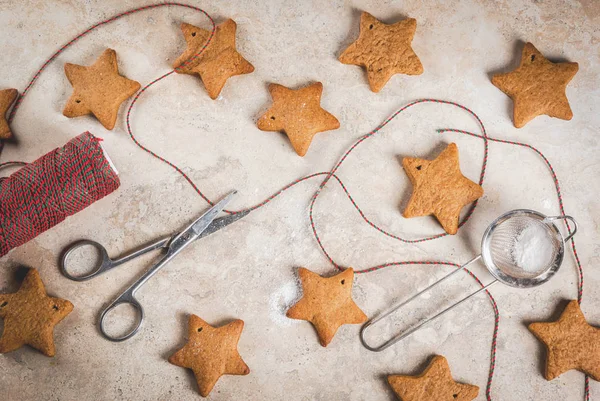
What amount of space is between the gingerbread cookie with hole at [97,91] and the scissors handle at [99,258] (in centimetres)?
41

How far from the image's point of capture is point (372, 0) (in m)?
1.86

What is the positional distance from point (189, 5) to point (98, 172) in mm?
699

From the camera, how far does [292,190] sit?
5.82ft

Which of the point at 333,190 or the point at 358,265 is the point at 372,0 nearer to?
the point at 333,190

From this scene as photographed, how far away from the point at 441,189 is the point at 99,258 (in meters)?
1.19

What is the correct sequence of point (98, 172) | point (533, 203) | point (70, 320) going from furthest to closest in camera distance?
1. point (533, 203)
2. point (70, 320)
3. point (98, 172)

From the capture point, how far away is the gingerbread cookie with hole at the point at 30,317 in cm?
164

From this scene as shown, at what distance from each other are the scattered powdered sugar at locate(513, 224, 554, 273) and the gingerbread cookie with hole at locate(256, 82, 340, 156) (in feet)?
2.43

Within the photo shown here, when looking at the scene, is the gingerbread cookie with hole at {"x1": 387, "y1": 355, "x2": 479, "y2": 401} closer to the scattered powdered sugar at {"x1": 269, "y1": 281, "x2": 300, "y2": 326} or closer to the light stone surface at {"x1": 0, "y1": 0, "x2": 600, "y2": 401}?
the light stone surface at {"x1": 0, "y1": 0, "x2": 600, "y2": 401}

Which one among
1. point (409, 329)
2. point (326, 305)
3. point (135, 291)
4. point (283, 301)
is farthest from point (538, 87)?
point (135, 291)

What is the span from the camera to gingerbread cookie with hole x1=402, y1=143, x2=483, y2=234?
175cm

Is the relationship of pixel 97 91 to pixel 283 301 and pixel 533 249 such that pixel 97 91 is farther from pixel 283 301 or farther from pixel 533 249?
pixel 533 249

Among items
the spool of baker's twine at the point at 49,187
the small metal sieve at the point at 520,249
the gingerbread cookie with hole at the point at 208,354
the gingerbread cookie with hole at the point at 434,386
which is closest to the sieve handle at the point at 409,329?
the small metal sieve at the point at 520,249

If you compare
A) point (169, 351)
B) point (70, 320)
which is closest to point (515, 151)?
point (169, 351)
